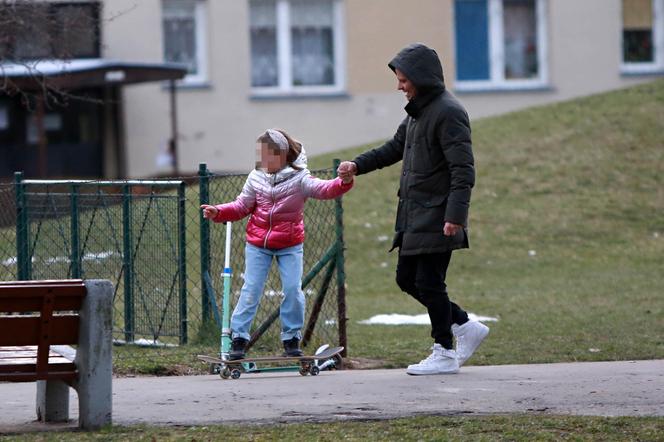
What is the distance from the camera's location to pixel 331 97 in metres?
28.6

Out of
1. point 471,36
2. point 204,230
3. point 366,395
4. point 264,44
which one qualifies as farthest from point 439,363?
point 471,36

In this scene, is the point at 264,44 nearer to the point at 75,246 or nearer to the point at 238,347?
the point at 75,246

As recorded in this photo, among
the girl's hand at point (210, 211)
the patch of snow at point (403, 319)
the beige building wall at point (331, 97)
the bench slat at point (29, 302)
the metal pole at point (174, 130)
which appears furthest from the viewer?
the beige building wall at point (331, 97)

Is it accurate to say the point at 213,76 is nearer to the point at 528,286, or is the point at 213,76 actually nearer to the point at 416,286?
the point at 528,286

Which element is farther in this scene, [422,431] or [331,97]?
[331,97]

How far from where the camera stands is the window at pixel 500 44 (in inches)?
1151

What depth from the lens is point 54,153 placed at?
27.1 m

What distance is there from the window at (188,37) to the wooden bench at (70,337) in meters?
21.9

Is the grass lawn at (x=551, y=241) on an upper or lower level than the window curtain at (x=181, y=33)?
lower

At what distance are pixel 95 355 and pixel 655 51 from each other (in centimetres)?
2540

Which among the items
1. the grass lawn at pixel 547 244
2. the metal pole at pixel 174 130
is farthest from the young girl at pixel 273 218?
the metal pole at pixel 174 130

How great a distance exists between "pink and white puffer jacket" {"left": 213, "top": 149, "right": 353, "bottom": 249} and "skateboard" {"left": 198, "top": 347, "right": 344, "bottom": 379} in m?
0.73

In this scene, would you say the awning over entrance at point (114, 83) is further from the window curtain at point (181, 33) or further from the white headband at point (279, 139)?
the white headband at point (279, 139)

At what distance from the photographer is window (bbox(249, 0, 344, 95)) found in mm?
28625
